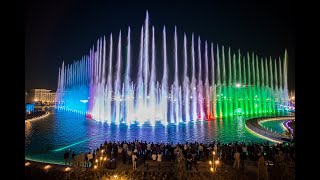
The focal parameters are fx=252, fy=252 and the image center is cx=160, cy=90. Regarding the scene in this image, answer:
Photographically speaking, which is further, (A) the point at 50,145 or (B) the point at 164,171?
(A) the point at 50,145

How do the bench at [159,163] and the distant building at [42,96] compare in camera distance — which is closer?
the bench at [159,163]

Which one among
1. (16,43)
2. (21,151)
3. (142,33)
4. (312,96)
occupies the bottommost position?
(21,151)

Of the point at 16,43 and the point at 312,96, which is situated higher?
the point at 16,43

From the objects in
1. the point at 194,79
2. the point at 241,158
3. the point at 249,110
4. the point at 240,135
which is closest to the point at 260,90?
the point at 249,110

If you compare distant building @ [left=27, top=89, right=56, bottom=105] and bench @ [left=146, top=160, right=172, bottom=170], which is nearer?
bench @ [left=146, top=160, right=172, bottom=170]

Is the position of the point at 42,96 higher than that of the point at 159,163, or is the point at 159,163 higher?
the point at 42,96

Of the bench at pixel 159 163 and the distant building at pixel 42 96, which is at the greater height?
the distant building at pixel 42 96

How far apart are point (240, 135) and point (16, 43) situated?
81.1ft

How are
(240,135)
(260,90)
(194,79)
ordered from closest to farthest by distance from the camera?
(240,135), (194,79), (260,90)

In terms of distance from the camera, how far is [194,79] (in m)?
48.8

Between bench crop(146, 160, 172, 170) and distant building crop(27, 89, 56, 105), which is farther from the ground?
distant building crop(27, 89, 56, 105)

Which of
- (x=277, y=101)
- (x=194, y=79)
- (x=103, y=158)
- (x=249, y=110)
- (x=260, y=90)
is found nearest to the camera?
(x=103, y=158)

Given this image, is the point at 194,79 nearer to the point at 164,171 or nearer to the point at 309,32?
the point at 164,171

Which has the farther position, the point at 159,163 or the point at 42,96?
the point at 42,96
